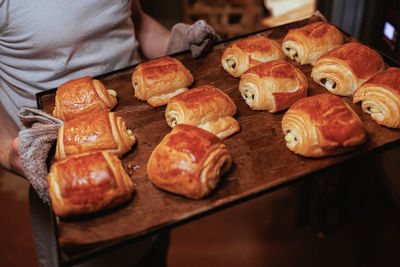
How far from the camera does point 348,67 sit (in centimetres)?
239

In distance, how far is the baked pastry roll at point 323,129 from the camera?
2006 mm

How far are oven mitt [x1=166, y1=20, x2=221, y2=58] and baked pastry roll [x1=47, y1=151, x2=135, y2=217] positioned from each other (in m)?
1.29

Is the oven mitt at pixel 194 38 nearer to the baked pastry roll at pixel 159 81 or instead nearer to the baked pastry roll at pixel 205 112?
the baked pastry roll at pixel 159 81

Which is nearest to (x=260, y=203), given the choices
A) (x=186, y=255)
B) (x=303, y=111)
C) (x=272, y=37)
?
(x=186, y=255)

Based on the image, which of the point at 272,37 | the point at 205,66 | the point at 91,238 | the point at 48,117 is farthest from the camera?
the point at 272,37

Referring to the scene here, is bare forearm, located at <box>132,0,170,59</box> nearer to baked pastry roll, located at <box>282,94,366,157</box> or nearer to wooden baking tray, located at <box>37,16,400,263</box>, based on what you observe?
wooden baking tray, located at <box>37,16,400,263</box>

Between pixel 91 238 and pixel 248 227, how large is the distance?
265 cm

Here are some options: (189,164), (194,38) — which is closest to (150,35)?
(194,38)

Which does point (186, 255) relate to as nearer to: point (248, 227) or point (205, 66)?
point (248, 227)

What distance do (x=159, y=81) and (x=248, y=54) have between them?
0.68 m

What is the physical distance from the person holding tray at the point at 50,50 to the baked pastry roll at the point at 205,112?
63cm

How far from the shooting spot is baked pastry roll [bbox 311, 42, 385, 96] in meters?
2.40

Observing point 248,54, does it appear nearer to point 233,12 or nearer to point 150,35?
point 150,35

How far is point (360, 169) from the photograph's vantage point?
11.5 ft
